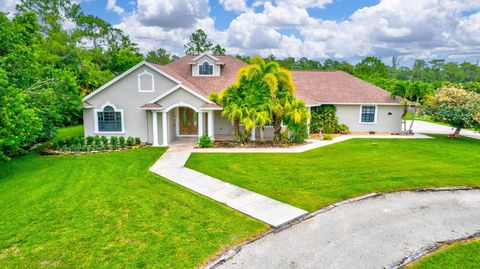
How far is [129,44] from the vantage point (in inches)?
2127

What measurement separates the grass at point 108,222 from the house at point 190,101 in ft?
21.2

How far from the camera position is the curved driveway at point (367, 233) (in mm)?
6430

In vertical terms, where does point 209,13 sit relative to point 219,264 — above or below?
above

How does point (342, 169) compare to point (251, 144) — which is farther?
point (251, 144)

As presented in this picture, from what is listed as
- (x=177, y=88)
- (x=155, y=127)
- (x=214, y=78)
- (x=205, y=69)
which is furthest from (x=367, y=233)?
(x=205, y=69)

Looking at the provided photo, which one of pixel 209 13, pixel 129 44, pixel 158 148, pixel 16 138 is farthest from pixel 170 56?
pixel 16 138

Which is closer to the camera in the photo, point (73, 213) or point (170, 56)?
point (73, 213)

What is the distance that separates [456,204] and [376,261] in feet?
16.7

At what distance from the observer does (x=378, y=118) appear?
23188 mm

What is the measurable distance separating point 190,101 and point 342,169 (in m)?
9.52

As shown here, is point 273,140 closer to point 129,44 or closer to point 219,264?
point 219,264

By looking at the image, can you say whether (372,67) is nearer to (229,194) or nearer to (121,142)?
(121,142)

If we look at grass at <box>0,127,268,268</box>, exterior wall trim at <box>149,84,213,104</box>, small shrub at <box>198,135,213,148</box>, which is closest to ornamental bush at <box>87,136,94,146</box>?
exterior wall trim at <box>149,84,213,104</box>

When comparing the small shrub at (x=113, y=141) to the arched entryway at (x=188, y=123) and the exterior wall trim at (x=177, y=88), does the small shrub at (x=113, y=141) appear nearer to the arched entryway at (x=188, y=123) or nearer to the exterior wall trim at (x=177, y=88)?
the exterior wall trim at (x=177, y=88)
